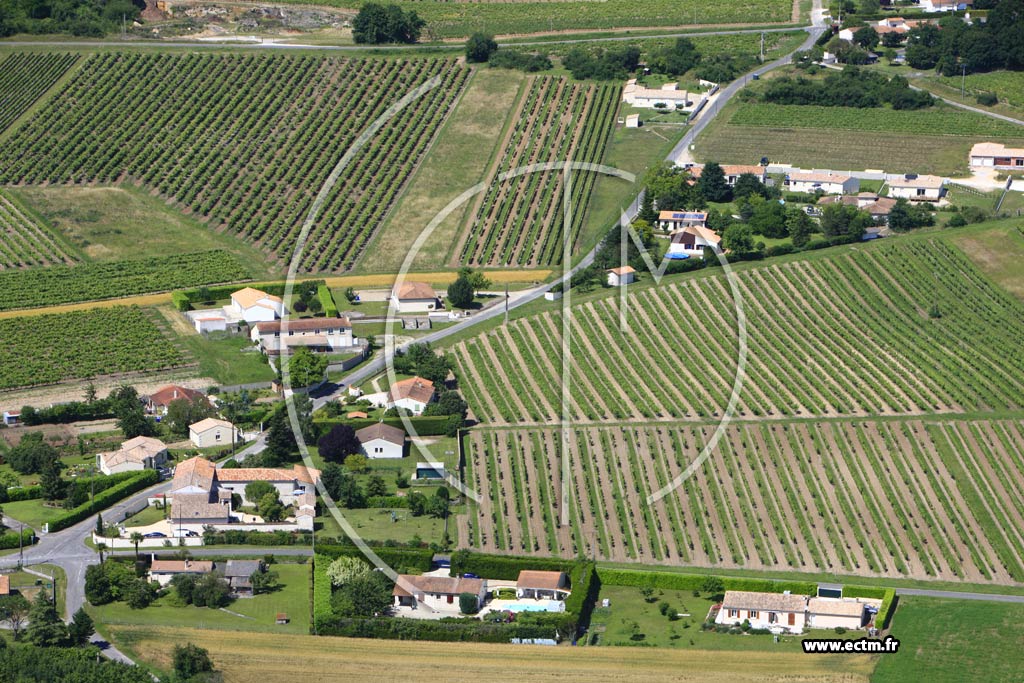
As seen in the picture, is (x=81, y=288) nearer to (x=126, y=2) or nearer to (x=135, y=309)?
(x=135, y=309)

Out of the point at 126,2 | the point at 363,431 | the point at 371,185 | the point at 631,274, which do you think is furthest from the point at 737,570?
the point at 126,2

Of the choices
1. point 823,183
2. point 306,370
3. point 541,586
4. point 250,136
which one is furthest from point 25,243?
point 541,586

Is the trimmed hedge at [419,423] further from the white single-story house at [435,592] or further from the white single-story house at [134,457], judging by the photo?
the white single-story house at [435,592]

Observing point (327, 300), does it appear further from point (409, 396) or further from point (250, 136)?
point (250, 136)

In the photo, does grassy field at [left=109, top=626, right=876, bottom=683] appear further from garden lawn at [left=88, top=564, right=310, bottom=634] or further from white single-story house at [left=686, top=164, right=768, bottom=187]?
white single-story house at [left=686, top=164, right=768, bottom=187]

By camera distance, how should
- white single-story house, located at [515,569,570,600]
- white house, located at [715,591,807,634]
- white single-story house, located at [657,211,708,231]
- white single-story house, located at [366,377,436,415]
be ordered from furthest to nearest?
white single-story house, located at [657,211,708,231]
white single-story house, located at [366,377,436,415]
white single-story house, located at [515,569,570,600]
white house, located at [715,591,807,634]

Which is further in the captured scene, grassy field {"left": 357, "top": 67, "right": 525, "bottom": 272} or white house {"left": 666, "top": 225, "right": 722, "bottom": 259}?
grassy field {"left": 357, "top": 67, "right": 525, "bottom": 272}

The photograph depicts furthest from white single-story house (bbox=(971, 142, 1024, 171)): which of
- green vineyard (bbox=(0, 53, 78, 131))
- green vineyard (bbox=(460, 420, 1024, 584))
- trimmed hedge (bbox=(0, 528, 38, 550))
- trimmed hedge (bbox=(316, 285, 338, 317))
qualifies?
trimmed hedge (bbox=(0, 528, 38, 550))
